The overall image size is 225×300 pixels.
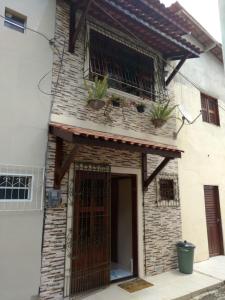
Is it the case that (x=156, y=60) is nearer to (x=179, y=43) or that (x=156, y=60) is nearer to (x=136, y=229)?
(x=179, y=43)

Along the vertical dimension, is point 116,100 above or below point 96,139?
above

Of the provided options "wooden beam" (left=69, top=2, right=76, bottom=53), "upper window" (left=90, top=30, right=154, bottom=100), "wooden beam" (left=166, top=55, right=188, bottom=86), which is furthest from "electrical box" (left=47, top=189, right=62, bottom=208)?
"wooden beam" (left=166, top=55, right=188, bottom=86)

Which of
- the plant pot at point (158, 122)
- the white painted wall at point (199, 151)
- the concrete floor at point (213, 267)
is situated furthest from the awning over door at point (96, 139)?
the concrete floor at point (213, 267)

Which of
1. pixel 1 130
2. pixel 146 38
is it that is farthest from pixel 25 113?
pixel 146 38

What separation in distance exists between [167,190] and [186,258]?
200 cm

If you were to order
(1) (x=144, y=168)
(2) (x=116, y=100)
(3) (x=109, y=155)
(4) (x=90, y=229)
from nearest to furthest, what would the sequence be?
1. (4) (x=90, y=229)
2. (3) (x=109, y=155)
3. (2) (x=116, y=100)
4. (1) (x=144, y=168)

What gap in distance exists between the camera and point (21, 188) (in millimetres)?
5074

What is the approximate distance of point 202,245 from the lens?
8562mm

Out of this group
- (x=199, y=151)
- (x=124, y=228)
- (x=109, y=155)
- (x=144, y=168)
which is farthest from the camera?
(x=199, y=151)

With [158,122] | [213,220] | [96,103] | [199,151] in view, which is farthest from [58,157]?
[213,220]

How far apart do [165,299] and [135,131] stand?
422 centimetres

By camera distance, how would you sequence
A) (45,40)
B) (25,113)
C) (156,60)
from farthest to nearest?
(156,60), (45,40), (25,113)

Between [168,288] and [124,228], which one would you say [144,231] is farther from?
[168,288]

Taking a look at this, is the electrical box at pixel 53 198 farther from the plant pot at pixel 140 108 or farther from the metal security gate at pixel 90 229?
the plant pot at pixel 140 108
